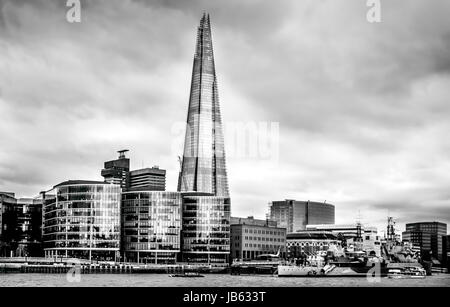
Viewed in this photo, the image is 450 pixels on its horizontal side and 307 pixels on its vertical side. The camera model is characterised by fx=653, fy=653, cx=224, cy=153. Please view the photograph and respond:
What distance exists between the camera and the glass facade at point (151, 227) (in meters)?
93.8

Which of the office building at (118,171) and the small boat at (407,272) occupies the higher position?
the office building at (118,171)

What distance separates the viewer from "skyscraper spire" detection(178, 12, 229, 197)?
374 feet

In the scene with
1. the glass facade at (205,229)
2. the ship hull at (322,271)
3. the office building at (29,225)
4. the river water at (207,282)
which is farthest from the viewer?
the office building at (29,225)

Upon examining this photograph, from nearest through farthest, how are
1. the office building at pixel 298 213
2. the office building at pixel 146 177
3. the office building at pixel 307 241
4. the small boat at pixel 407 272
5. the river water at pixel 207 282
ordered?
the river water at pixel 207 282
the small boat at pixel 407 272
the office building at pixel 307 241
the office building at pixel 298 213
the office building at pixel 146 177

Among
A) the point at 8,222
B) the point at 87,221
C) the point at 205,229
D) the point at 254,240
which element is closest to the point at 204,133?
the point at 254,240

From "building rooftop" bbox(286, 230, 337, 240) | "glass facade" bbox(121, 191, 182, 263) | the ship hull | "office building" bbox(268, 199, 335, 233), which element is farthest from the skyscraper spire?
the ship hull

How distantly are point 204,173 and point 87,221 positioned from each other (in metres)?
36.7

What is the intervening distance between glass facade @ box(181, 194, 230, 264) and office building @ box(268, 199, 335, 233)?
32394 millimetres

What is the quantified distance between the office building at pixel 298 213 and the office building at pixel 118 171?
32.2 meters

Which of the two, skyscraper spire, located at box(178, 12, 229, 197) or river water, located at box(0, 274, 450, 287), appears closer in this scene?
river water, located at box(0, 274, 450, 287)

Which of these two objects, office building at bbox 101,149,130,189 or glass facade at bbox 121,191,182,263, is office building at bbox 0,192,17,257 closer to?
glass facade at bbox 121,191,182,263

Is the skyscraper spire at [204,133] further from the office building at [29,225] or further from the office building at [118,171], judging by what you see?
the office building at [29,225]

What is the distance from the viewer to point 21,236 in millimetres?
101938

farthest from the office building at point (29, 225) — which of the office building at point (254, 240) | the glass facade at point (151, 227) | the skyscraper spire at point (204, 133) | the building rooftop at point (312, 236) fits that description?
the building rooftop at point (312, 236)
